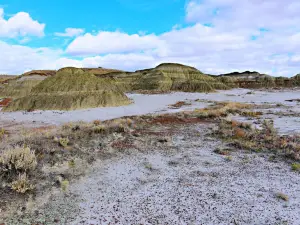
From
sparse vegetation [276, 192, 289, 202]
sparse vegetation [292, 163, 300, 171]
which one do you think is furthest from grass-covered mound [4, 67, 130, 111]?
sparse vegetation [276, 192, 289, 202]

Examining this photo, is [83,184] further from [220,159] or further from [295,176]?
[295,176]

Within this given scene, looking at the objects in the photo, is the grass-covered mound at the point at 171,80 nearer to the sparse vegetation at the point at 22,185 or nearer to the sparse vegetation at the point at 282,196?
the sparse vegetation at the point at 282,196

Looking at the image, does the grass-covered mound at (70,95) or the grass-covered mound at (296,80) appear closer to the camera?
the grass-covered mound at (70,95)

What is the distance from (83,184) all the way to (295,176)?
6878mm

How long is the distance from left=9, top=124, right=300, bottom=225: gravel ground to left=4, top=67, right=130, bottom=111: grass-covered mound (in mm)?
25665

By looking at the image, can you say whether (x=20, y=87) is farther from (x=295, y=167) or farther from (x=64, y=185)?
(x=295, y=167)

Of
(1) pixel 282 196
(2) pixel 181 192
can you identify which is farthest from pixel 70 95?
(1) pixel 282 196

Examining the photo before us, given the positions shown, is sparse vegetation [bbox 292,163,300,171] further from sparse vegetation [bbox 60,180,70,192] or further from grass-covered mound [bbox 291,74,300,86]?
grass-covered mound [bbox 291,74,300,86]

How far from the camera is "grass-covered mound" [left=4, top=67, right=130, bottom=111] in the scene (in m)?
33.5

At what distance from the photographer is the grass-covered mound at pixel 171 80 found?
84.6 meters

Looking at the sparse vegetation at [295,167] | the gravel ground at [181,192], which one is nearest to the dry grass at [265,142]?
the sparse vegetation at [295,167]

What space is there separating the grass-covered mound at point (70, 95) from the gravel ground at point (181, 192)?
25665 mm

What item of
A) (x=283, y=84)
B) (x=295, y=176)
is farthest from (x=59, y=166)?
(x=283, y=84)

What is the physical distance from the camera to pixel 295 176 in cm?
801
